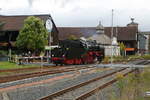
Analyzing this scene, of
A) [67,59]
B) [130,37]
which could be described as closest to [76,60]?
[67,59]

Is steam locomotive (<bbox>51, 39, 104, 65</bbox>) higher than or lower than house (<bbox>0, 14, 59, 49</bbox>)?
lower

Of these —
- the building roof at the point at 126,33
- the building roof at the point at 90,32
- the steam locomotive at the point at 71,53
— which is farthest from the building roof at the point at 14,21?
the building roof at the point at 126,33

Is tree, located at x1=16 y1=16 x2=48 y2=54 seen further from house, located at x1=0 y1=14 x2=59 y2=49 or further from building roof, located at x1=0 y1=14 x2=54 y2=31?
building roof, located at x1=0 y1=14 x2=54 y2=31

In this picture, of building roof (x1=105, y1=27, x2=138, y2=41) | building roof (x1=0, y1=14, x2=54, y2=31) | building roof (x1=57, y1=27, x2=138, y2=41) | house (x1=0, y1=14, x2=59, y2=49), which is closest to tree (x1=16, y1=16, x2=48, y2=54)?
house (x1=0, y1=14, x2=59, y2=49)

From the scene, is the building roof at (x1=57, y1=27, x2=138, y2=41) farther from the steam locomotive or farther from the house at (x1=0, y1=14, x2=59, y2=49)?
the steam locomotive

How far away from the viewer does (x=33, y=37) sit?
6138 centimetres

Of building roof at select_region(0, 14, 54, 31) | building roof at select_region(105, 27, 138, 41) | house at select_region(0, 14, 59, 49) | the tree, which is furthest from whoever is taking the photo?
building roof at select_region(105, 27, 138, 41)

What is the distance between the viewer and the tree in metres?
61.6

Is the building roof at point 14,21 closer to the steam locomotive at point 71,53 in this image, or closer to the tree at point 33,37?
the tree at point 33,37

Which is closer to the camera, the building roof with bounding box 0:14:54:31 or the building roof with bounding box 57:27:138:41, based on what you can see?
the building roof with bounding box 0:14:54:31

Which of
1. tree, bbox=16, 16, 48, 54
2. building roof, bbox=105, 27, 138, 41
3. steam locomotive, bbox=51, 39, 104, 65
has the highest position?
building roof, bbox=105, 27, 138, 41

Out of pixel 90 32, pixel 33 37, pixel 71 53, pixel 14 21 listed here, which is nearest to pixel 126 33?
pixel 90 32

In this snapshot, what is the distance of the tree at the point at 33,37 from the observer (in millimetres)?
61562

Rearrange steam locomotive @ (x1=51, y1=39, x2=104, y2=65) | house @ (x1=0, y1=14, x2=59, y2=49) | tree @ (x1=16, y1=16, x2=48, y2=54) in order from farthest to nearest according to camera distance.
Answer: house @ (x1=0, y1=14, x2=59, y2=49) < tree @ (x1=16, y1=16, x2=48, y2=54) < steam locomotive @ (x1=51, y1=39, x2=104, y2=65)
